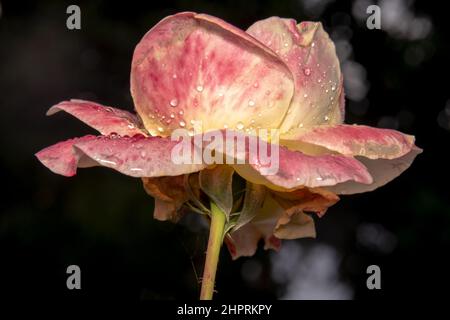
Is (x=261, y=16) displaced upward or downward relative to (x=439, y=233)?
upward

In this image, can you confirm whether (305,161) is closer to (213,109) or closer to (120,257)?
(213,109)

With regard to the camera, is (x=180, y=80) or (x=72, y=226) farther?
(x=72, y=226)

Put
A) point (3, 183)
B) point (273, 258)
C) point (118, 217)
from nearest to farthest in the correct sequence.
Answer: point (118, 217)
point (3, 183)
point (273, 258)

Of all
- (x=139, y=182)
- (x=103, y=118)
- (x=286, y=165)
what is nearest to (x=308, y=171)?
(x=286, y=165)

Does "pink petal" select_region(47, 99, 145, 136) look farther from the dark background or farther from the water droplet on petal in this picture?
the dark background

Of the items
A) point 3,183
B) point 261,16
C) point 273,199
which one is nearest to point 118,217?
point 3,183

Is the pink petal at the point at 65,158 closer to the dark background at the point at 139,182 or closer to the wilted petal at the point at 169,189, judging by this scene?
the wilted petal at the point at 169,189
